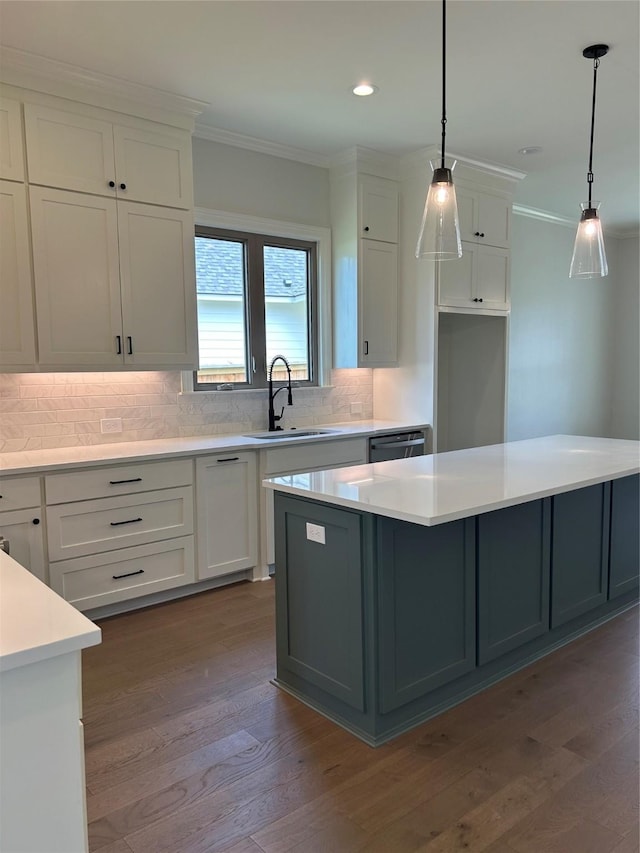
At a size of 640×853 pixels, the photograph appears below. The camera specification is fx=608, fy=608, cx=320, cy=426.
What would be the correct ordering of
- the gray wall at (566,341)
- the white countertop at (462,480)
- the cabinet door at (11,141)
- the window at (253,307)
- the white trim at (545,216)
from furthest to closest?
the gray wall at (566,341) < the white trim at (545,216) < the window at (253,307) < the cabinet door at (11,141) < the white countertop at (462,480)

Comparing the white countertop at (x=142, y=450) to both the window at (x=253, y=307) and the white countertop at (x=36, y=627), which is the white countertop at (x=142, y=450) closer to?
the window at (x=253, y=307)

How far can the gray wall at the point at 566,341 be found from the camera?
6.26 m

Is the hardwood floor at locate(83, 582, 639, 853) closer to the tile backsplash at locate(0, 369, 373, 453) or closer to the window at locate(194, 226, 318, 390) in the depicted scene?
the tile backsplash at locate(0, 369, 373, 453)

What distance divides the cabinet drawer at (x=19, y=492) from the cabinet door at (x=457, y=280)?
10.1 feet

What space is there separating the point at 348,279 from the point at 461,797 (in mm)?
3525

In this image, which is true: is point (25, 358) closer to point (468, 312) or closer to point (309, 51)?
point (309, 51)

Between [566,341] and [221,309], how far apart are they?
14.1ft

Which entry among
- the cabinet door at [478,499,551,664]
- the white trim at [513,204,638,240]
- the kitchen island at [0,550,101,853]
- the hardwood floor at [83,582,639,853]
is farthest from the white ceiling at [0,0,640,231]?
the hardwood floor at [83,582,639,853]

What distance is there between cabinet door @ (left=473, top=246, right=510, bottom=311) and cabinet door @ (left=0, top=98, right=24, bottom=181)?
3.27 metres

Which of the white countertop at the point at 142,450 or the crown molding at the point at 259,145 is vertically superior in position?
the crown molding at the point at 259,145

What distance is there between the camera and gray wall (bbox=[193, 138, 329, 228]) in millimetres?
4059

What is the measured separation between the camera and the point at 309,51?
2977 mm

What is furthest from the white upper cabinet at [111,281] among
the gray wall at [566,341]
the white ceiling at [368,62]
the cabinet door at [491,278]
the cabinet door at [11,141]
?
the gray wall at [566,341]

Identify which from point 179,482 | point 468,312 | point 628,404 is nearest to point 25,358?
point 179,482
